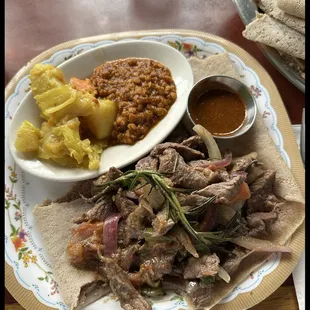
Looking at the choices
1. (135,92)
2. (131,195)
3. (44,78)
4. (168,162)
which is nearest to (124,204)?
(131,195)

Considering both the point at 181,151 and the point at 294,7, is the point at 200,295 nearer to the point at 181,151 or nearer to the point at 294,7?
the point at 181,151

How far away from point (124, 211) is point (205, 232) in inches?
23.5

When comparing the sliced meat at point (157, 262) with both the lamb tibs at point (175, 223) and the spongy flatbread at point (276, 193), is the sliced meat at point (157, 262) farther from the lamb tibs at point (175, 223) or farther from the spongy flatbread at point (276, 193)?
the spongy flatbread at point (276, 193)

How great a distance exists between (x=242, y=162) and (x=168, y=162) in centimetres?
57

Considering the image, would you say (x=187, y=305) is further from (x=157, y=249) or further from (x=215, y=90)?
(x=215, y=90)

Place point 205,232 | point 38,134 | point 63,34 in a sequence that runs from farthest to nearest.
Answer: point 63,34
point 38,134
point 205,232

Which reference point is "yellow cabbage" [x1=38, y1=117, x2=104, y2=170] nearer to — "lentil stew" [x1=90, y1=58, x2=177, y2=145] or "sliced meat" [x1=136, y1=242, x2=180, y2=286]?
"lentil stew" [x1=90, y1=58, x2=177, y2=145]

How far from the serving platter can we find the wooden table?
13.7 inches

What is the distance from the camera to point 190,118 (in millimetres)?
3279

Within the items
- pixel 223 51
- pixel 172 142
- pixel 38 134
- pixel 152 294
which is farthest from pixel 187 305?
pixel 223 51

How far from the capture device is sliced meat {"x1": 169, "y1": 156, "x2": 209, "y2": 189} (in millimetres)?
2924

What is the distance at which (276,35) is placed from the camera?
10.8ft

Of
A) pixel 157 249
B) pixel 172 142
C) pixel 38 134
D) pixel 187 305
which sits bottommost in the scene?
pixel 187 305

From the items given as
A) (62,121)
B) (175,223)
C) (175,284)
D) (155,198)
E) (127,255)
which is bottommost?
(175,284)
